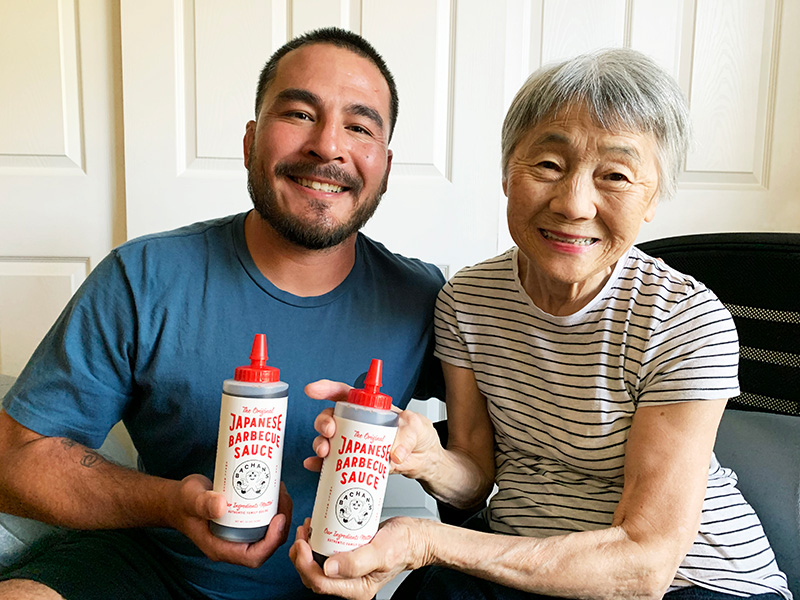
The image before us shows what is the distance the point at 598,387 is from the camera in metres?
0.98

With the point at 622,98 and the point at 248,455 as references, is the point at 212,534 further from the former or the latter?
the point at 622,98

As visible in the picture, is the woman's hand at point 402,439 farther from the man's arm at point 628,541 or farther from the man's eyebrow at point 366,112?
the man's eyebrow at point 366,112

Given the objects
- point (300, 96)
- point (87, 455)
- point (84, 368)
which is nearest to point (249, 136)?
point (300, 96)

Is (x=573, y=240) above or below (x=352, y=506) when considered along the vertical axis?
above

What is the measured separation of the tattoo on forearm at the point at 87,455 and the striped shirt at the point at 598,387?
63cm

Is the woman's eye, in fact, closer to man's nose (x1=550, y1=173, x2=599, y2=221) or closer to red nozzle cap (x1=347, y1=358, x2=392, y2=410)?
man's nose (x1=550, y1=173, x2=599, y2=221)

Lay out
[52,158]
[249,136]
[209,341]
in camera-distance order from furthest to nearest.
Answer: [52,158] < [249,136] < [209,341]

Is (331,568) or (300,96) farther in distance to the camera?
(300,96)

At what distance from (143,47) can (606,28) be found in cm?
126

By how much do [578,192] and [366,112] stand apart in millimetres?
437

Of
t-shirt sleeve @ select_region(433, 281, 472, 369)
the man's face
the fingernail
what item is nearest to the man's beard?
the man's face

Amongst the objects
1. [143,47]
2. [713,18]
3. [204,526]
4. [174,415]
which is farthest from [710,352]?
[143,47]

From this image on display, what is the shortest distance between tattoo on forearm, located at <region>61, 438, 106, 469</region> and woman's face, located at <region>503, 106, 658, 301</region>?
782 millimetres

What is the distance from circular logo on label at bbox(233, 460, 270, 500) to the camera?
79 cm
